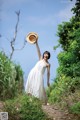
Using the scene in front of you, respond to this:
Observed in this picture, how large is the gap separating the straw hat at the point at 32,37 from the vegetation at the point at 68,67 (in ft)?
4.10

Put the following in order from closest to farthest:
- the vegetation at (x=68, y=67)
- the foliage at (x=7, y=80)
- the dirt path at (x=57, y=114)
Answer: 1. the dirt path at (x=57, y=114)
2. the foliage at (x=7, y=80)
3. the vegetation at (x=68, y=67)

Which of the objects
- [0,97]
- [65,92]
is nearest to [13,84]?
[0,97]

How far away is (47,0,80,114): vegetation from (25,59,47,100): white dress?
0.45 m

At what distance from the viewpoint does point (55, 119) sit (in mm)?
10109

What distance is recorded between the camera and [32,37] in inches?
456

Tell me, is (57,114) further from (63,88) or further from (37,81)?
(63,88)

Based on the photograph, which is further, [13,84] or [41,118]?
[13,84]

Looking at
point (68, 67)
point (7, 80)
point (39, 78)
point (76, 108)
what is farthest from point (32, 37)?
point (76, 108)

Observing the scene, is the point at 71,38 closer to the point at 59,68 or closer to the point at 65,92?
the point at 59,68

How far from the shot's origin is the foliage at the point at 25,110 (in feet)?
31.8

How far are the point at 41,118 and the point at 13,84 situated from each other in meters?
1.44

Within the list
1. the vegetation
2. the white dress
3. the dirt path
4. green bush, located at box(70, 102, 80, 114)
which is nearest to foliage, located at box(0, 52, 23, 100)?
the white dress

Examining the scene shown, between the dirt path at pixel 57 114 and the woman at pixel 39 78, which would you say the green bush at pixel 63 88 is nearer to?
the woman at pixel 39 78

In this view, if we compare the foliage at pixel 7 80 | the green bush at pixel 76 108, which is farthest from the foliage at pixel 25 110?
the foliage at pixel 7 80
